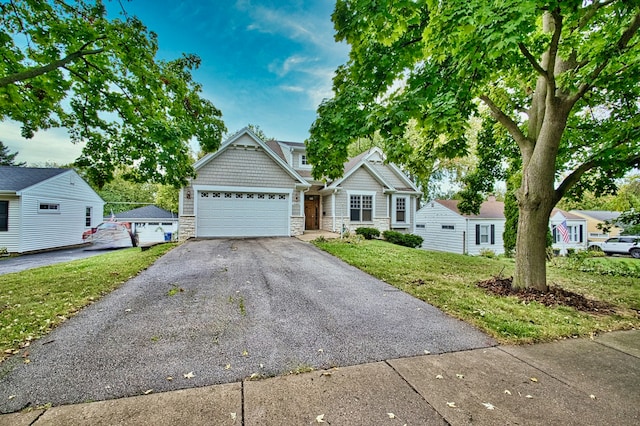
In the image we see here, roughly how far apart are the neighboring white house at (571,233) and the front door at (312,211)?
2150cm

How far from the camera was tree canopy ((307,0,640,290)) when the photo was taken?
131 inches

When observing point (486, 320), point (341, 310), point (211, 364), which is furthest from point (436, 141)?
point (211, 364)

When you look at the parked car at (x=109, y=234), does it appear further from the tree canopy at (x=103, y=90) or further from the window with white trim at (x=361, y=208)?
the window with white trim at (x=361, y=208)

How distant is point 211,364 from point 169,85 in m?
6.66

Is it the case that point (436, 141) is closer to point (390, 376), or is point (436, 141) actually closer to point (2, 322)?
point (390, 376)

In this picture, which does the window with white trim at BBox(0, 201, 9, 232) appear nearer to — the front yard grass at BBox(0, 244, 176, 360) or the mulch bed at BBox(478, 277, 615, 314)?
the front yard grass at BBox(0, 244, 176, 360)

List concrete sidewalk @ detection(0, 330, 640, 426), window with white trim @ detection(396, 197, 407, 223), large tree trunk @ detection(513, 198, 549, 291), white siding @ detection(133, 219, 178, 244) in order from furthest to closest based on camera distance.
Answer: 1. white siding @ detection(133, 219, 178, 244)
2. window with white trim @ detection(396, 197, 407, 223)
3. large tree trunk @ detection(513, 198, 549, 291)
4. concrete sidewalk @ detection(0, 330, 640, 426)

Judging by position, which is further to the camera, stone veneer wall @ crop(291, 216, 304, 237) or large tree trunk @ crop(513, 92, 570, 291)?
stone veneer wall @ crop(291, 216, 304, 237)

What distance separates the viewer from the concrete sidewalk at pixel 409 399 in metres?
2.02

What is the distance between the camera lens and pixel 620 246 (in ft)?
71.3

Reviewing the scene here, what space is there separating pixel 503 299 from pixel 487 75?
3.97 metres

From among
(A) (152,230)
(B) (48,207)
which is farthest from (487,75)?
(A) (152,230)

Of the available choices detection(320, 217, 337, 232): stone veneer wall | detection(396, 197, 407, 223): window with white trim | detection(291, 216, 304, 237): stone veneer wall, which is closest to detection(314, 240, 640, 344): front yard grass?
detection(291, 216, 304, 237): stone veneer wall

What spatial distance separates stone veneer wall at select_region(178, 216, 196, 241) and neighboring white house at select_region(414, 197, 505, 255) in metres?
17.9
